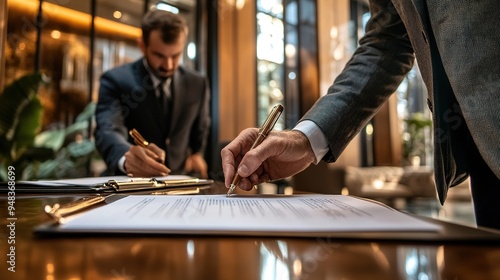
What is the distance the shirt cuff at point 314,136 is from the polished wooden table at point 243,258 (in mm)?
507

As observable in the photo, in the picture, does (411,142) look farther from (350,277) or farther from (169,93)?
(350,277)

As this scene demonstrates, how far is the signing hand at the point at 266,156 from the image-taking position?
0.70 m

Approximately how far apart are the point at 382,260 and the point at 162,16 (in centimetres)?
202

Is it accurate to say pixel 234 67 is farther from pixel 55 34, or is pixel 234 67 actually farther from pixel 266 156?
pixel 266 156

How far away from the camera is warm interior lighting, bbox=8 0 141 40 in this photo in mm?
3037

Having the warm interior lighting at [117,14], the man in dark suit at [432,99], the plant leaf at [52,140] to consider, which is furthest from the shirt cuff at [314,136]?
the warm interior lighting at [117,14]

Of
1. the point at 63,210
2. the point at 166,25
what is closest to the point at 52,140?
the point at 166,25

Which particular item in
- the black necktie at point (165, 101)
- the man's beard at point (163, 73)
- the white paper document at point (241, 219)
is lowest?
the white paper document at point (241, 219)

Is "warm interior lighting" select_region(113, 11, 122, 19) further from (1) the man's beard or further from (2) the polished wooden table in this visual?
(2) the polished wooden table

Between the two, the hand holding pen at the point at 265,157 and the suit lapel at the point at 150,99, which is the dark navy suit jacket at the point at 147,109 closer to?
the suit lapel at the point at 150,99

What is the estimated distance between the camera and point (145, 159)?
3.95 ft

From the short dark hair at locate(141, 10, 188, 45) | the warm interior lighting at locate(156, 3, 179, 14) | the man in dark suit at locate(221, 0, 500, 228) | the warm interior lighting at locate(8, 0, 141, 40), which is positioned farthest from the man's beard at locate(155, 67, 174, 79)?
the warm interior lighting at locate(156, 3, 179, 14)

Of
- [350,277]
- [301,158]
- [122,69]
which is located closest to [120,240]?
[350,277]

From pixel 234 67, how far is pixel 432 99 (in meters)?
4.00
